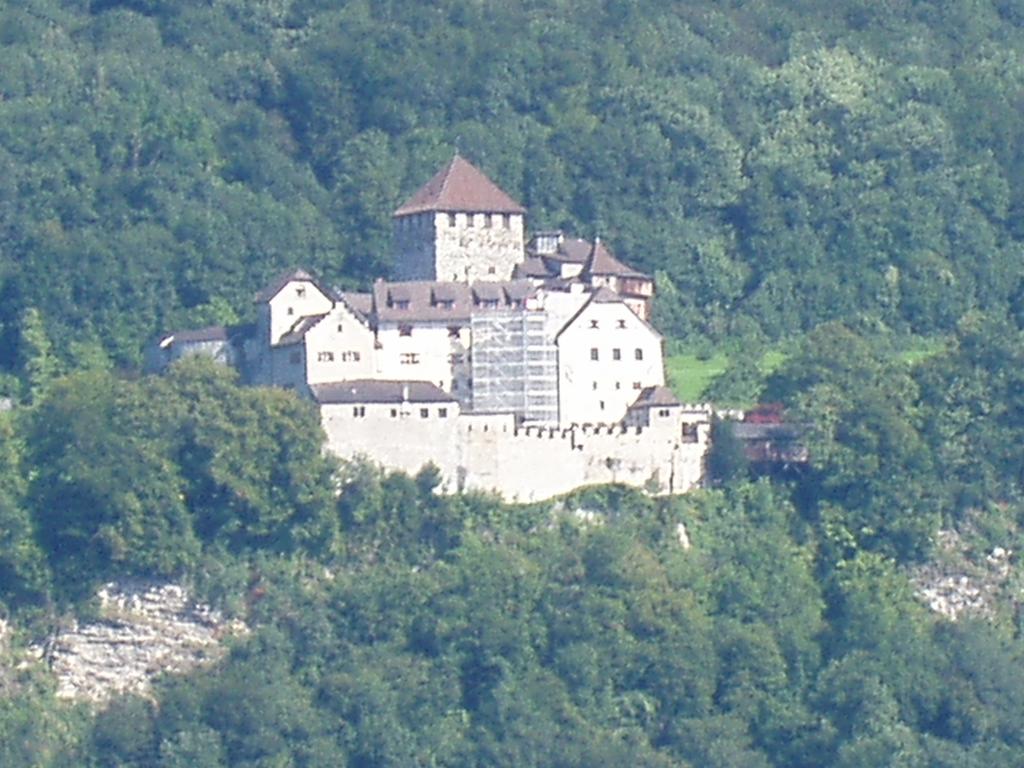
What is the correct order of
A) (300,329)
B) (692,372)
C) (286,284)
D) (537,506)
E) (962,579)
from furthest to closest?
(692,372) → (962,579) → (286,284) → (300,329) → (537,506)

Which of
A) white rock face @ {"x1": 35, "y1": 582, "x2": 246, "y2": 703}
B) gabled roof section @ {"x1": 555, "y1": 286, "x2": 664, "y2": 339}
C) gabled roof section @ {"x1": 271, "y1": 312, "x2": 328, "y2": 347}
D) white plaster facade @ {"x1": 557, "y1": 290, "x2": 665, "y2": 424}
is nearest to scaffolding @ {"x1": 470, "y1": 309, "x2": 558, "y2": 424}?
white plaster facade @ {"x1": 557, "y1": 290, "x2": 665, "y2": 424}

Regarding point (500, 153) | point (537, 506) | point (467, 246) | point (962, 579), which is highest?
point (500, 153)

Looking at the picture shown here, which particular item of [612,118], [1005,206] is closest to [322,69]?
[612,118]

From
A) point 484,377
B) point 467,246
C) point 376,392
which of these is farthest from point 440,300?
point 467,246

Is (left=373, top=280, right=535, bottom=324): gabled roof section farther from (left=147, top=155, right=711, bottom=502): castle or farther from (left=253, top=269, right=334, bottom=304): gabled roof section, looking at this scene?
(left=253, top=269, right=334, bottom=304): gabled roof section

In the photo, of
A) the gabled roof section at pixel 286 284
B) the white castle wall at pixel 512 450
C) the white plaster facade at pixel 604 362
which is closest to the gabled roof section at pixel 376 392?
the white castle wall at pixel 512 450

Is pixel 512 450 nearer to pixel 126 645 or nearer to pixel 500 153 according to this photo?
pixel 126 645

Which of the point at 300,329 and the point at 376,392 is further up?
the point at 300,329
